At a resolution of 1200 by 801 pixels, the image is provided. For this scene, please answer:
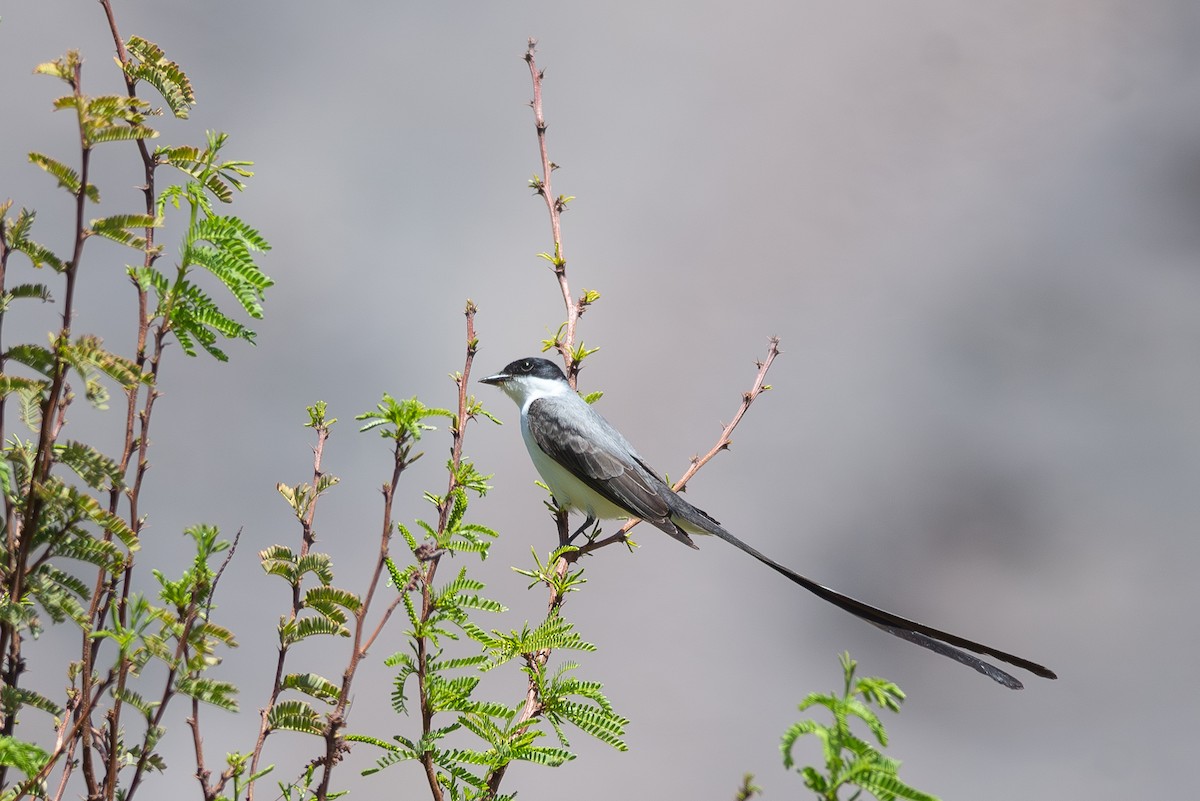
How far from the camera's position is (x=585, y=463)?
9.33ft

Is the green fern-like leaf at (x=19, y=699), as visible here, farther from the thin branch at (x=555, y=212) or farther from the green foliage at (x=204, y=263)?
the thin branch at (x=555, y=212)

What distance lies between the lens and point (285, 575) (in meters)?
1.11

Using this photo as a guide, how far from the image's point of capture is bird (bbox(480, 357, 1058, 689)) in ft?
8.80

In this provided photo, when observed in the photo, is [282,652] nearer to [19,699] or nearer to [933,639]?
[19,699]

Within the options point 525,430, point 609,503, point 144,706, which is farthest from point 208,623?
point 525,430

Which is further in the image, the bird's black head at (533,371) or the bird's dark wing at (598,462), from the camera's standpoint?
the bird's black head at (533,371)

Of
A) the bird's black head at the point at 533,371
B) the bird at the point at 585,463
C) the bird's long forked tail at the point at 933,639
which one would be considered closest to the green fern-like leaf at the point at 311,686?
the bird's long forked tail at the point at 933,639

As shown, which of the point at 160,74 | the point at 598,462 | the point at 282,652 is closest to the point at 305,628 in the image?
the point at 282,652

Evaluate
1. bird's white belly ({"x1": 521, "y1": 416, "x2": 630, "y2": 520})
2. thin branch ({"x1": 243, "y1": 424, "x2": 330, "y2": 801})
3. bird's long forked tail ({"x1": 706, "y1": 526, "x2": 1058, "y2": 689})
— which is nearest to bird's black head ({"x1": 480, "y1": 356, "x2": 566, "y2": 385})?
bird's white belly ({"x1": 521, "y1": 416, "x2": 630, "y2": 520})

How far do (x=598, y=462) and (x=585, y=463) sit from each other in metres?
0.04

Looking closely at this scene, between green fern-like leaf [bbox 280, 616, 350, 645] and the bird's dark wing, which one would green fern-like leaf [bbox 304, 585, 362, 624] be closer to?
green fern-like leaf [bbox 280, 616, 350, 645]

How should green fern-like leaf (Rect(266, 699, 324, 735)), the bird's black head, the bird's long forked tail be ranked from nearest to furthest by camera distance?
green fern-like leaf (Rect(266, 699, 324, 735))
the bird's long forked tail
the bird's black head

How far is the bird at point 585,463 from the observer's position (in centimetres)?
268

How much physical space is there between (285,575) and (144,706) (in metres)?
0.20
